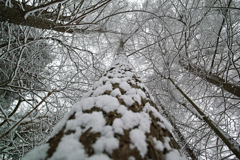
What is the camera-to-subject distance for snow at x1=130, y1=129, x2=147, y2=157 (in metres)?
0.63

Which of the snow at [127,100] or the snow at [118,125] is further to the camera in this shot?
the snow at [127,100]

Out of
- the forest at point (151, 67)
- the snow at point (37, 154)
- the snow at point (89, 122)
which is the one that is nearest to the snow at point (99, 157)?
the snow at point (89, 122)

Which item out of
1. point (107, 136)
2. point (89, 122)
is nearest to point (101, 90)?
point (89, 122)

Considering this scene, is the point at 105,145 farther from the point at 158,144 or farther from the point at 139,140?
the point at 158,144

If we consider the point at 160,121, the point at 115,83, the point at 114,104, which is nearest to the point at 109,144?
the point at 114,104

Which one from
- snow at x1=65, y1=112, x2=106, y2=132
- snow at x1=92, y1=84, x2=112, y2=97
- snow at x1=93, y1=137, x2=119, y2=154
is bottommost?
snow at x1=93, y1=137, x2=119, y2=154

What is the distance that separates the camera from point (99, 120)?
0.79 m

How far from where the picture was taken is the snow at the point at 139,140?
63 cm

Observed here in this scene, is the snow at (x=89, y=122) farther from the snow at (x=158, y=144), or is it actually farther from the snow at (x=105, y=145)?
the snow at (x=158, y=144)

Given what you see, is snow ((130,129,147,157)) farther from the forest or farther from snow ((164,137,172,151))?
the forest

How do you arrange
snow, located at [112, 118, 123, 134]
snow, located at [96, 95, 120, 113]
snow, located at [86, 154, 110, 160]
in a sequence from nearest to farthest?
snow, located at [86, 154, 110, 160] < snow, located at [112, 118, 123, 134] < snow, located at [96, 95, 120, 113]

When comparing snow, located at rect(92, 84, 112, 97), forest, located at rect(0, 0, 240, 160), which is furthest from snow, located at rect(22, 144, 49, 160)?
snow, located at rect(92, 84, 112, 97)

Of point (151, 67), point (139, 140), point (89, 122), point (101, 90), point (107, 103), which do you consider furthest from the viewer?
point (151, 67)

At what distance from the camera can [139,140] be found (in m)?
0.67
